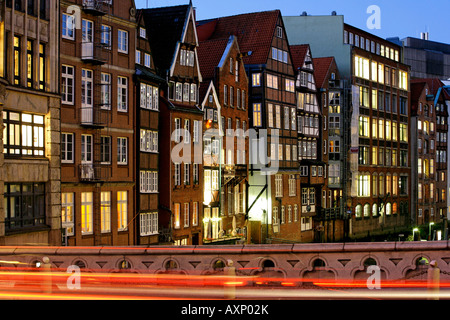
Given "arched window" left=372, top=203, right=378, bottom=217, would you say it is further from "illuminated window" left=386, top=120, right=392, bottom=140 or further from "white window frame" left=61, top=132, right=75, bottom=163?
"white window frame" left=61, top=132, right=75, bottom=163

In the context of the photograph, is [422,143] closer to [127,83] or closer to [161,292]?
[127,83]

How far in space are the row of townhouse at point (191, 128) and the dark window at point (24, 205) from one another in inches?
2.7

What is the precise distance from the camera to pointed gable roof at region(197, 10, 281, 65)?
6387 cm

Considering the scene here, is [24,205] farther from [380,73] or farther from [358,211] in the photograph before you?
[380,73]

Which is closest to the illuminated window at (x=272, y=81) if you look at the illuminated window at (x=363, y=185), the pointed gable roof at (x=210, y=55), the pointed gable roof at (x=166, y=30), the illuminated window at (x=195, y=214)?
the pointed gable roof at (x=210, y=55)

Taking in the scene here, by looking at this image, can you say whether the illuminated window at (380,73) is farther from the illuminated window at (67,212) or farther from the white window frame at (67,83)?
the illuminated window at (67,212)

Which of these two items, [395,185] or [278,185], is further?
[395,185]

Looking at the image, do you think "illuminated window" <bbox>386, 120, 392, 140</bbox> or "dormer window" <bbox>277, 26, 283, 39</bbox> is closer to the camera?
"dormer window" <bbox>277, 26, 283, 39</bbox>

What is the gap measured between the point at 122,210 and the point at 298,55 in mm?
33487

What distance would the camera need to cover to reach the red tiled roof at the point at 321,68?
248 feet

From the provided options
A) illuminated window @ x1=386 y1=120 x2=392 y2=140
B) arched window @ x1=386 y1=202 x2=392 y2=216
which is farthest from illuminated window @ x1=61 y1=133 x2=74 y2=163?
arched window @ x1=386 y1=202 x2=392 y2=216

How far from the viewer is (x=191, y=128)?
49688mm

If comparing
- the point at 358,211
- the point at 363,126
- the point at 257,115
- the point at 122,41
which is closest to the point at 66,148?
the point at 122,41

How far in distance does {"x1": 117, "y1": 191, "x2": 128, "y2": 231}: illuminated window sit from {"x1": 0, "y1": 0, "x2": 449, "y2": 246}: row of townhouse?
0.36ft
